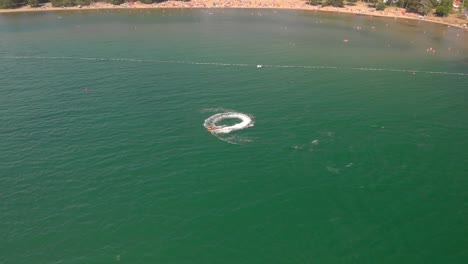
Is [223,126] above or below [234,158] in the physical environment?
above

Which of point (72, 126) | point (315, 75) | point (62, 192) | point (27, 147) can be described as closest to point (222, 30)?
point (315, 75)

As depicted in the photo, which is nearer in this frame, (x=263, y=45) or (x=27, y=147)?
(x=27, y=147)

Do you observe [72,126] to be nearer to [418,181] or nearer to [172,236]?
[172,236]

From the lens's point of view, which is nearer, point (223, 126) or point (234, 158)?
point (234, 158)

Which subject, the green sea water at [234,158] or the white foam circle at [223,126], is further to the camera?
the white foam circle at [223,126]

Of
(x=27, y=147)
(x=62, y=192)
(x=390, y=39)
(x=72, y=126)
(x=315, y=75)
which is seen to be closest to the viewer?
(x=62, y=192)
